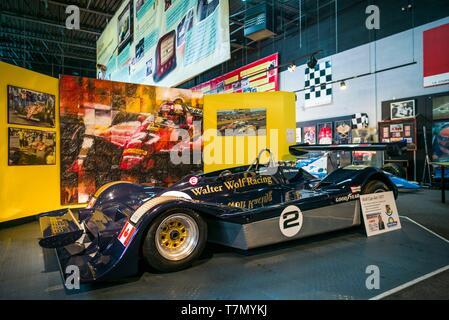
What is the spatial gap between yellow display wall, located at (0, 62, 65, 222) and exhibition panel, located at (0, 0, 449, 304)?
18mm

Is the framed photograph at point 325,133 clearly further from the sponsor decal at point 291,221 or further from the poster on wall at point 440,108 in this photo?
the sponsor decal at point 291,221

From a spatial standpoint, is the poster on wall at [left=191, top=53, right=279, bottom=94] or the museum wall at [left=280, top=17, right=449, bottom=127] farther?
the poster on wall at [left=191, top=53, right=279, bottom=94]

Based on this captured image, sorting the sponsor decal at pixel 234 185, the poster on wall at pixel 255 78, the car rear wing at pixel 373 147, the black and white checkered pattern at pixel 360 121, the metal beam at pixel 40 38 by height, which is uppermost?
the metal beam at pixel 40 38

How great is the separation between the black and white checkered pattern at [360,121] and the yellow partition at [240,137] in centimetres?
359

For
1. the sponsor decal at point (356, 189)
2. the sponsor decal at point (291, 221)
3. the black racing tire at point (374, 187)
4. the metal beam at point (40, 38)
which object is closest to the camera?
the sponsor decal at point (291, 221)

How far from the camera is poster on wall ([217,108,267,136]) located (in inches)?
254

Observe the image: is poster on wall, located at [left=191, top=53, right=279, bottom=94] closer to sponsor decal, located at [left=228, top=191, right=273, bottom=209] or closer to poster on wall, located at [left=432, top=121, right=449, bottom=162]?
poster on wall, located at [left=432, top=121, right=449, bottom=162]

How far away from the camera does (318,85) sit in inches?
399

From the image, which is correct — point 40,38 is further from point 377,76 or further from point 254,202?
point 254,202

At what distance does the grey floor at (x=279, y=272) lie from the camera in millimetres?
2062

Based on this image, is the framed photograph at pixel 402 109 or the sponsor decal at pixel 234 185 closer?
the sponsor decal at pixel 234 185

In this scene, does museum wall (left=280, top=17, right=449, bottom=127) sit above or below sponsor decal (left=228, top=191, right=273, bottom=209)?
above

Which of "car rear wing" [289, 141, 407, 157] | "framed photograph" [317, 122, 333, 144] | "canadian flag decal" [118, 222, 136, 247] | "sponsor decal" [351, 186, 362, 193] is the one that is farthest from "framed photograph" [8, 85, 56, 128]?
"framed photograph" [317, 122, 333, 144]

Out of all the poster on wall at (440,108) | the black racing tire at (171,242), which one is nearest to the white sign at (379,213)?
the black racing tire at (171,242)
